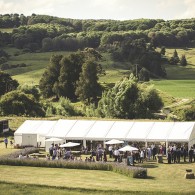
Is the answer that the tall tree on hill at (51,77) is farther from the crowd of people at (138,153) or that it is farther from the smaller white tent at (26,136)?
the crowd of people at (138,153)

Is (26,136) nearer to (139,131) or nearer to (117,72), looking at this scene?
(139,131)

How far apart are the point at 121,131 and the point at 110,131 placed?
113 cm

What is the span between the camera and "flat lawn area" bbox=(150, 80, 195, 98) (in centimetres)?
10744

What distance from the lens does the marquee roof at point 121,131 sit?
43531mm

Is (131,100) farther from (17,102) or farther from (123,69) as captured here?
(123,69)

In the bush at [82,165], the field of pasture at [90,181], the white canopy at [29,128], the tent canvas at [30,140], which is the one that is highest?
the white canopy at [29,128]

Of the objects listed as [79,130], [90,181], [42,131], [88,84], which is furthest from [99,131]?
[88,84]

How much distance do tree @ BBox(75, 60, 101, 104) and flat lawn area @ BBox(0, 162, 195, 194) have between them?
6316 cm

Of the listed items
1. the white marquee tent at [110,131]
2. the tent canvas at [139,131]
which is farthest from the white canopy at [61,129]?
the tent canvas at [139,131]

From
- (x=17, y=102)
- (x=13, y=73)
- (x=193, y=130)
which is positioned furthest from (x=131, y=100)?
(x=13, y=73)

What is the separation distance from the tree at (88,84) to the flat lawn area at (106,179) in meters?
63.2

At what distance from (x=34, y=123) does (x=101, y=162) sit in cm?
1551

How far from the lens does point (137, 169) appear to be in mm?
35000

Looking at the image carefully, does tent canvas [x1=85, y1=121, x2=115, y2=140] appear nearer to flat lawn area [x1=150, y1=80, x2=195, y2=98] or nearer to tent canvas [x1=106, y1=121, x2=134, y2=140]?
tent canvas [x1=106, y1=121, x2=134, y2=140]
